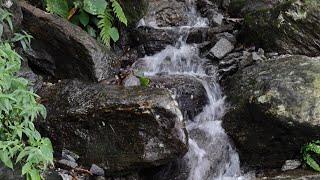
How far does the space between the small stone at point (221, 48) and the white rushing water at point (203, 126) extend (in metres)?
0.25

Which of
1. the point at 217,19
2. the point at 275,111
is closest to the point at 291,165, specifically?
the point at 275,111

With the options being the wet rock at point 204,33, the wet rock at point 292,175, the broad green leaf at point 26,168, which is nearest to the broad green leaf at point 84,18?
the wet rock at point 204,33

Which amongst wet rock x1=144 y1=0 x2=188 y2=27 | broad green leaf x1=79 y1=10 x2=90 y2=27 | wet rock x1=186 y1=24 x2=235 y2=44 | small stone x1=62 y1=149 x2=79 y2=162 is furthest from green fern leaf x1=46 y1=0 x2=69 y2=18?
small stone x1=62 y1=149 x2=79 y2=162

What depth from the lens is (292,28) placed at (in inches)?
284

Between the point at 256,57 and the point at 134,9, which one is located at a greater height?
the point at 134,9

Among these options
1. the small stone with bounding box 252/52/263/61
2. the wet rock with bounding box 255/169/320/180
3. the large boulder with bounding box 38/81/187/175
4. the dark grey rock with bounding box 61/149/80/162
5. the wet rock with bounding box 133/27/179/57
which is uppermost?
the wet rock with bounding box 133/27/179/57

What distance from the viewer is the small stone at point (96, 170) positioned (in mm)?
5289

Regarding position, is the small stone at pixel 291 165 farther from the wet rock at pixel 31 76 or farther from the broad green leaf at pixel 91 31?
the broad green leaf at pixel 91 31

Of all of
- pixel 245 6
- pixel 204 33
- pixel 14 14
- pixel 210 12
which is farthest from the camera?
pixel 210 12

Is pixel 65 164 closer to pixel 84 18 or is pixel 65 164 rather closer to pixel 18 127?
pixel 18 127

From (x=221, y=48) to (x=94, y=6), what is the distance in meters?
2.37

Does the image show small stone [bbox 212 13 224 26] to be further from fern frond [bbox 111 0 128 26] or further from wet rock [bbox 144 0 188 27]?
fern frond [bbox 111 0 128 26]

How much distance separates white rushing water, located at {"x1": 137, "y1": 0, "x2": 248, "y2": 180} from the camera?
238 inches

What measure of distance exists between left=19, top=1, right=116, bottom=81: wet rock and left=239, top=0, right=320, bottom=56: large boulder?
9.31ft
